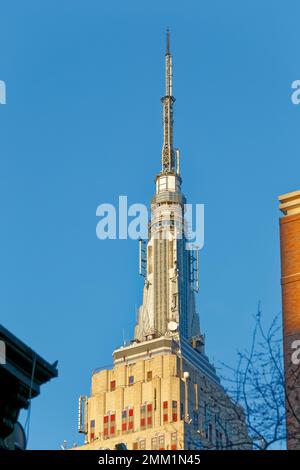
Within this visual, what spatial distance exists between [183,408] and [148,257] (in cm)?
A: 3748

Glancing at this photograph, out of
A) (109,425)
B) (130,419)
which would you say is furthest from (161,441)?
(109,425)

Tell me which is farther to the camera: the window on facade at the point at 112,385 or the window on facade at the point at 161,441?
the window on facade at the point at 112,385

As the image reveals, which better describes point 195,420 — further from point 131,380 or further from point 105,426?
point 131,380

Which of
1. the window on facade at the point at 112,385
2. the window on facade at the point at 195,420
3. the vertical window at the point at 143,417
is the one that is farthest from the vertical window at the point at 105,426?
the window on facade at the point at 195,420

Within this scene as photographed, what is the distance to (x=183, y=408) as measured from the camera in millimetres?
150250

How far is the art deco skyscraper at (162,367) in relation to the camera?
479ft

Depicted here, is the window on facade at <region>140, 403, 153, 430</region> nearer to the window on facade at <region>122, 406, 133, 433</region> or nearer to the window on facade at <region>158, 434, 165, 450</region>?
the window on facade at <region>122, 406, 133, 433</region>

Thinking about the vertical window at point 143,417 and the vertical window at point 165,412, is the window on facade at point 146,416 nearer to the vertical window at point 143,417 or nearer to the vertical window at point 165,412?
the vertical window at point 143,417

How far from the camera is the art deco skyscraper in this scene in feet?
479

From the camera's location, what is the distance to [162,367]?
155375 mm
